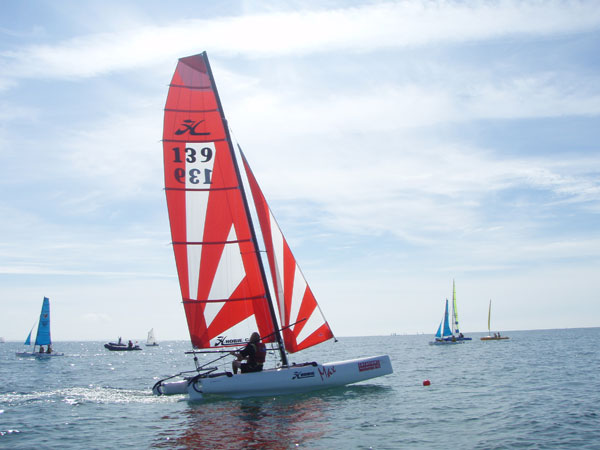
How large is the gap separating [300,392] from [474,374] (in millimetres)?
13643

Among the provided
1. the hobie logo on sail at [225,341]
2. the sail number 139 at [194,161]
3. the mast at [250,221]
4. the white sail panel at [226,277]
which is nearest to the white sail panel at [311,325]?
the mast at [250,221]

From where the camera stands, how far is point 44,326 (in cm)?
5916

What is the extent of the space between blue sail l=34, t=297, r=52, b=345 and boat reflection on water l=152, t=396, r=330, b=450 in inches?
1878

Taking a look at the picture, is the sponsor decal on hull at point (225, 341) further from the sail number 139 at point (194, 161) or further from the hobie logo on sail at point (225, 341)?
the sail number 139 at point (194, 161)

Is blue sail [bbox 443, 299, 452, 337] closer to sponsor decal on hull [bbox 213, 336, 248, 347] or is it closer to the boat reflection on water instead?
the boat reflection on water

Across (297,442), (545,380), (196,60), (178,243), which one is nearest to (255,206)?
(178,243)

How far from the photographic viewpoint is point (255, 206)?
63.2ft

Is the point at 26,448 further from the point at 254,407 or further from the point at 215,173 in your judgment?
the point at 215,173

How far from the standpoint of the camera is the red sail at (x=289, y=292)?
1848 centimetres

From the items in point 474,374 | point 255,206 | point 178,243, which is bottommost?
point 474,374

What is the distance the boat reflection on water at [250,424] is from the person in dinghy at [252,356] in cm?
104

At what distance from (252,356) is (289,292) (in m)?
2.53

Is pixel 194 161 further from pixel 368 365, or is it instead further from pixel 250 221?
pixel 368 365

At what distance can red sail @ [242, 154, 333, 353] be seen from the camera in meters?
18.5
